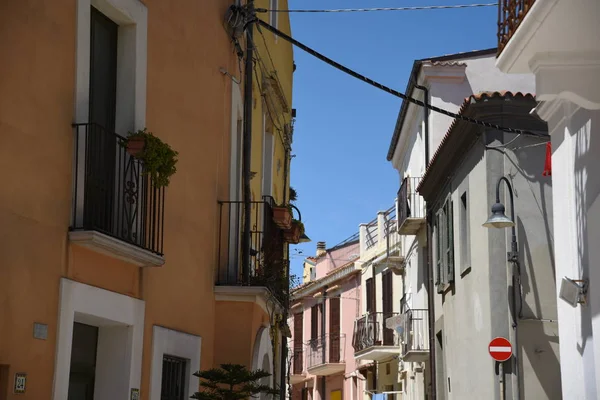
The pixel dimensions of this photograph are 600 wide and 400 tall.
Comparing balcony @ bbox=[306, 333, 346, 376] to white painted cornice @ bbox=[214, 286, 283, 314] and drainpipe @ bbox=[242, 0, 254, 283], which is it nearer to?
drainpipe @ bbox=[242, 0, 254, 283]

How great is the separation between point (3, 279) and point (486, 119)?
38.0 feet

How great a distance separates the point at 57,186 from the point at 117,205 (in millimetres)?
1156

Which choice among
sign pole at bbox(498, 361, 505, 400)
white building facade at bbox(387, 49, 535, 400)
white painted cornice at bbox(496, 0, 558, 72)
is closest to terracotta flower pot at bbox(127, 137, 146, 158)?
white painted cornice at bbox(496, 0, 558, 72)

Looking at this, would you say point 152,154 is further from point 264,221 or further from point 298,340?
point 298,340

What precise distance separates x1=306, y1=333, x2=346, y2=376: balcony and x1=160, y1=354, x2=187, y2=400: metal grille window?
2785 cm

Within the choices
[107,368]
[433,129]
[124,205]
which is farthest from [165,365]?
[433,129]

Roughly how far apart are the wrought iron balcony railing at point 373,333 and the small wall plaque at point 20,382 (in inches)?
932

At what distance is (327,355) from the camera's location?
39.4 meters

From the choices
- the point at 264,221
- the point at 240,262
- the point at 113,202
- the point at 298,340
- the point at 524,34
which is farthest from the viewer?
the point at 298,340

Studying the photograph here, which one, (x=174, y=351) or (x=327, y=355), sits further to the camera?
(x=327, y=355)

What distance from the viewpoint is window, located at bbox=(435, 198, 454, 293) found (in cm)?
2006

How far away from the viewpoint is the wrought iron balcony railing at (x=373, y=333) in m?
31.2

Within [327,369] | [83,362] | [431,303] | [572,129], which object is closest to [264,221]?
[83,362]

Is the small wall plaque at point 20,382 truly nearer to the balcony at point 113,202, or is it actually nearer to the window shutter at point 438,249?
the balcony at point 113,202
